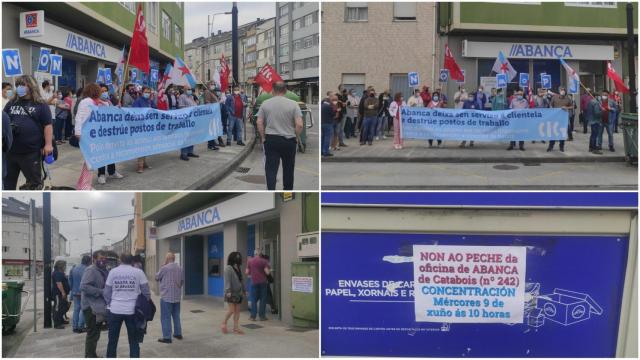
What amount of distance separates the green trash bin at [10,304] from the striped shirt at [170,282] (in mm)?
2751

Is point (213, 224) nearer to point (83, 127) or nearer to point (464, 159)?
point (83, 127)

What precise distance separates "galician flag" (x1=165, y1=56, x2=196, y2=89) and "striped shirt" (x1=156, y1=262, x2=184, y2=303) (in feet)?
25.0

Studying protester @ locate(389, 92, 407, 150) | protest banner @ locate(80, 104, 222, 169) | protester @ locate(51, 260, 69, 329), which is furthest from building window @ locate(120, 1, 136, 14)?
protester @ locate(51, 260, 69, 329)

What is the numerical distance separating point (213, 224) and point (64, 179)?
3.58m

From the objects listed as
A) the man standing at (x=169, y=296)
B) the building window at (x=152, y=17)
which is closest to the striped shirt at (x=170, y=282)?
the man standing at (x=169, y=296)

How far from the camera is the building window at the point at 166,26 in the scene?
1292 inches

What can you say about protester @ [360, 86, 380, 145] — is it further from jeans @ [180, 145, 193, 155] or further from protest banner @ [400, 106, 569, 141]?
jeans @ [180, 145, 193, 155]

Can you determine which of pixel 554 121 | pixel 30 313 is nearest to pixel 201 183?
pixel 30 313

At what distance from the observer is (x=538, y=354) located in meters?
5.32

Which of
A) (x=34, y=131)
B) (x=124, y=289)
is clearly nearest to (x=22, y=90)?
(x=34, y=131)

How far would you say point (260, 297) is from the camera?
9.67 metres

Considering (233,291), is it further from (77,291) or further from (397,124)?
(397,124)

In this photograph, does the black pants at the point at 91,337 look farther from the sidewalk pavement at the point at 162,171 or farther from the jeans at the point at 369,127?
the jeans at the point at 369,127

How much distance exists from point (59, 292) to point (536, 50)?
2072cm
